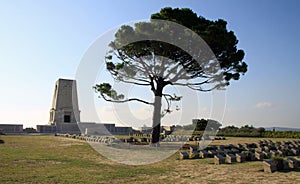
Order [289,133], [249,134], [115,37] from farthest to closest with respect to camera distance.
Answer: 1. [249,134]
2. [289,133]
3. [115,37]

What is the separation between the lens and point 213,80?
17.2m

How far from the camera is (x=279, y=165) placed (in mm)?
7750

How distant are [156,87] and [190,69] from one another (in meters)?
2.31

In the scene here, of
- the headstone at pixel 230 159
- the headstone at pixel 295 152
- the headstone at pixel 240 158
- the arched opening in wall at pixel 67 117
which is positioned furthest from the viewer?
the arched opening in wall at pixel 67 117

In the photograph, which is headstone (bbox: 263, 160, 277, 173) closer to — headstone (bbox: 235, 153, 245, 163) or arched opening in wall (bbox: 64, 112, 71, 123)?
headstone (bbox: 235, 153, 245, 163)

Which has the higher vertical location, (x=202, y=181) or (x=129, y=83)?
(x=129, y=83)

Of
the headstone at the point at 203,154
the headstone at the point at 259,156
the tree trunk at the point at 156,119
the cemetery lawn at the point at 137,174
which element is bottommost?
the cemetery lawn at the point at 137,174

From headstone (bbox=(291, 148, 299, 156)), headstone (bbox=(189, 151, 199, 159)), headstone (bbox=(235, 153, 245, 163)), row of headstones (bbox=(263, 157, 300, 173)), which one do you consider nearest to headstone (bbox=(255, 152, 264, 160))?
headstone (bbox=(235, 153, 245, 163))

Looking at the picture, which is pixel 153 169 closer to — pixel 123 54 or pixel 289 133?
pixel 123 54

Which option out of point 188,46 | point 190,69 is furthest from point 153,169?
point 190,69

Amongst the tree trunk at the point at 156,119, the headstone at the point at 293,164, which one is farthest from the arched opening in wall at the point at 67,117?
the headstone at the point at 293,164

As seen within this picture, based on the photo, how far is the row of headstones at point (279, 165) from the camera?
7.52 m

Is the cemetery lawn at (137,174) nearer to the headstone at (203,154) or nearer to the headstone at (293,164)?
the headstone at (293,164)

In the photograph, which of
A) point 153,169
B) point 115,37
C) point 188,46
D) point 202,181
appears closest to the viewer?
point 202,181
